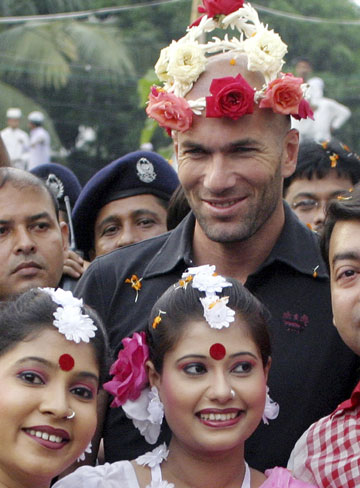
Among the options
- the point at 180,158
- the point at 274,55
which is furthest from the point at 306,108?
the point at 180,158

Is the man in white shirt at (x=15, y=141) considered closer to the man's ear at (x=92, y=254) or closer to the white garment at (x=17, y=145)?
the white garment at (x=17, y=145)

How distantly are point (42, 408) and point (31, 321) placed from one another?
1.26ft

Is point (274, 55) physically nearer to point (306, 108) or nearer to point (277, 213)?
point (306, 108)

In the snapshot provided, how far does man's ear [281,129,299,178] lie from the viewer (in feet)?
15.1

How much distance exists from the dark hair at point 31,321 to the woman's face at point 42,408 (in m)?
0.04

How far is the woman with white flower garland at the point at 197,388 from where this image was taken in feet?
12.0

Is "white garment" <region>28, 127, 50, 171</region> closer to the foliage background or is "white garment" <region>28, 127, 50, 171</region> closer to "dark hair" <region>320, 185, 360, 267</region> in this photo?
the foliage background

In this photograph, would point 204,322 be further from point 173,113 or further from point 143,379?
point 173,113

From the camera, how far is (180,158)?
4520mm

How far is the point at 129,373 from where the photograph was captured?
12.8 ft

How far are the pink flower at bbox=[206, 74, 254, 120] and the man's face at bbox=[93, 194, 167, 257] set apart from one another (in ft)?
5.17

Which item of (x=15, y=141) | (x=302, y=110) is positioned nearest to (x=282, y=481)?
(x=302, y=110)

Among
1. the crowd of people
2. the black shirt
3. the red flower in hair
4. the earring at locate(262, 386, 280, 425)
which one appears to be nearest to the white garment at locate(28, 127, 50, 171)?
the crowd of people

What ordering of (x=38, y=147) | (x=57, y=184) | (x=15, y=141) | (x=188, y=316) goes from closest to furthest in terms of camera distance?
(x=188, y=316)
(x=57, y=184)
(x=38, y=147)
(x=15, y=141)
